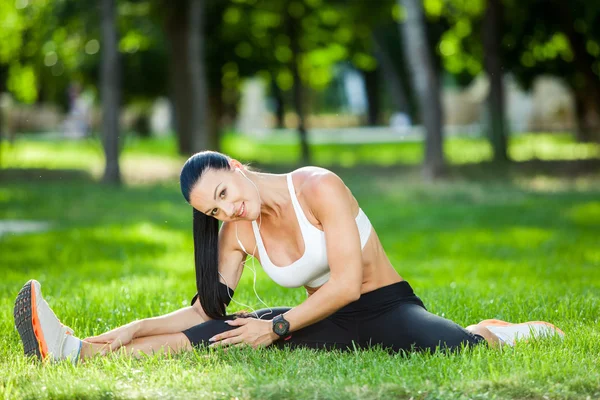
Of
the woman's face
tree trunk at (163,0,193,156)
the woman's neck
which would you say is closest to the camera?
the woman's face

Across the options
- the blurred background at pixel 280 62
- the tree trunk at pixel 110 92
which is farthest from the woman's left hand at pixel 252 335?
the tree trunk at pixel 110 92

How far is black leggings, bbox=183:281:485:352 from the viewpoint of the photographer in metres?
5.15

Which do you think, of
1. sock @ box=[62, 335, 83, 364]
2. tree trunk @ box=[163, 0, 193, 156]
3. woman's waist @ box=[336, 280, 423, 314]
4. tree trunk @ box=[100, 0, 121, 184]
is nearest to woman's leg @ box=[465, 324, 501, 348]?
woman's waist @ box=[336, 280, 423, 314]

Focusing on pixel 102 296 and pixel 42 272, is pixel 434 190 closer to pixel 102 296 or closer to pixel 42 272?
pixel 42 272

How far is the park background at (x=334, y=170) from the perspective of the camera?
4.71 m

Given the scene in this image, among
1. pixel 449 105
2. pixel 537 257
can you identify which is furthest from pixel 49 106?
pixel 537 257

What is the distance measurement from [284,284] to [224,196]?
0.66m

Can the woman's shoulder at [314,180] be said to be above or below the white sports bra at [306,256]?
above

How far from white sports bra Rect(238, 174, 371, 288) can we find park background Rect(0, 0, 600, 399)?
17.6 inches

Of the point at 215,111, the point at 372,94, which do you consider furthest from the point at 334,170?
the point at 372,94

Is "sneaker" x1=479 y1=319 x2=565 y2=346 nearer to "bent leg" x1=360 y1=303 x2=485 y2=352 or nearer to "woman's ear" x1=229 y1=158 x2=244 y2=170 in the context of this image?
→ "bent leg" x1=360 y1=303 x2=485 y2=352

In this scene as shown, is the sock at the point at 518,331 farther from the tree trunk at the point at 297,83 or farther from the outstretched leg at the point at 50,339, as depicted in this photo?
the tree trunk at the point at 297,83

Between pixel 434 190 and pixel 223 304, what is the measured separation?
1237 cm

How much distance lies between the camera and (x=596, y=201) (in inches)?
606
